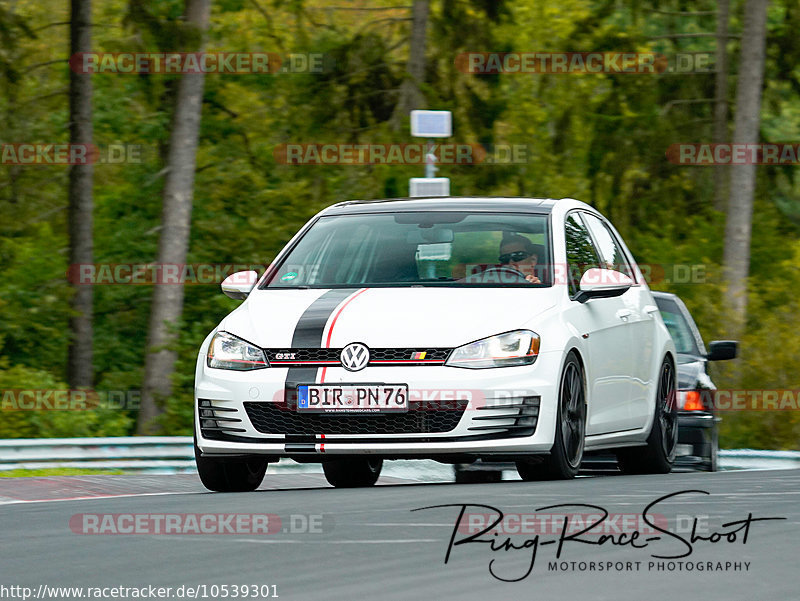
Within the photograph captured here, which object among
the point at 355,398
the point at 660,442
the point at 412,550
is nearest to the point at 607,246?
the point at 660,442

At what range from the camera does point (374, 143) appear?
30.8 metres

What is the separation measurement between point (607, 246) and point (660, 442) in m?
1.41

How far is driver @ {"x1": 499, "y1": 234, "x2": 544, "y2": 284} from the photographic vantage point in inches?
387

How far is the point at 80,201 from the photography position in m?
28.7

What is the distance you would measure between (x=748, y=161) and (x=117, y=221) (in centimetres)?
1283

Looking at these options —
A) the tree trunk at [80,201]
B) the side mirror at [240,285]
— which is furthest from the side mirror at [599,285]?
the tree trunk at [80,201]

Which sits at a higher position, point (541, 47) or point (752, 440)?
point (541, 47)

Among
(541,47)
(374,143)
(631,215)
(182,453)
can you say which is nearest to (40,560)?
(182,453)

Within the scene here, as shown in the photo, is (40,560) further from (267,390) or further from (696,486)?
(696,486)

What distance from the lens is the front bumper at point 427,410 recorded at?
8.83 metres

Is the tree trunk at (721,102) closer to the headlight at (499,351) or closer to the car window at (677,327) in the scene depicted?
the car window at (677,327)

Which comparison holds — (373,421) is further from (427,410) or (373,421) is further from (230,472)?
(230,472)

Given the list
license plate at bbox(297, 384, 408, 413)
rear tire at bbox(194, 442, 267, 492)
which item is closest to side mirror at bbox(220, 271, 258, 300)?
rear tire at bbox(194, 442, 267, 492)

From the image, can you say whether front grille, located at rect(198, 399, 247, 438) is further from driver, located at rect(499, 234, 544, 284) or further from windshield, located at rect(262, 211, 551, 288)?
driver, located at rect(499, 234, 544, 284)
